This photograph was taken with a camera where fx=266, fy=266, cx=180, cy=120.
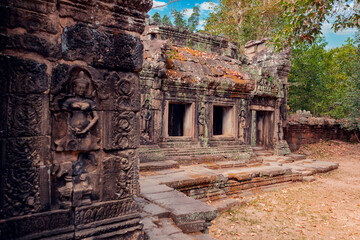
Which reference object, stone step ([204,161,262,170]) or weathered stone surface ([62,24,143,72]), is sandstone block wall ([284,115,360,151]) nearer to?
stone step ([204,161,262,170])

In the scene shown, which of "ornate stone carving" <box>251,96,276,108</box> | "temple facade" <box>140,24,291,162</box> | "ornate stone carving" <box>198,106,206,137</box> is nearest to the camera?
"temple facade" <box>140,24,291,162</box>

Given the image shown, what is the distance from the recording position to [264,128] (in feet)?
40.3

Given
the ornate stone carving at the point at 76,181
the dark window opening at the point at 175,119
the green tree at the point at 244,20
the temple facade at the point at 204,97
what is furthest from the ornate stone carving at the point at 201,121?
the green tree at the point at 244,20

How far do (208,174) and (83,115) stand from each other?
4694mm

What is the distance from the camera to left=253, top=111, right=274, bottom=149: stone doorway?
39.6 ft

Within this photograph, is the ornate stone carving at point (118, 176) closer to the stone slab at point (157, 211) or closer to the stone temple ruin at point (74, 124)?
the stone temple ruin at point (74, 124)

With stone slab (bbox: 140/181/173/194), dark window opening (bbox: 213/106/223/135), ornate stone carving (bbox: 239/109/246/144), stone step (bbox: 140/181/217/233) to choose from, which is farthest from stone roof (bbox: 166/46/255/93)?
stone step (bbox: 140/181/217/233)

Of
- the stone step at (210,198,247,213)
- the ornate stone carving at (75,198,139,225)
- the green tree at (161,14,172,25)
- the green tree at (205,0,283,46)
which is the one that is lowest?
the stone step at (210,198,247,213)

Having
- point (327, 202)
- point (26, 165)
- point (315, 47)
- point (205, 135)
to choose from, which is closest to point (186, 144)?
point (205, 135)

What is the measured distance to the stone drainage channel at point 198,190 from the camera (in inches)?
148

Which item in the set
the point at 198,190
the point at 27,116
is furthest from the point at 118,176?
the point at 198,190

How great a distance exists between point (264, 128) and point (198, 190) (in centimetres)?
710

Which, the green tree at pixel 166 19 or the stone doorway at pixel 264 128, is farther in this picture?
the green tree at pixel 166 19

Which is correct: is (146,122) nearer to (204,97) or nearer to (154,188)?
(204,97)
